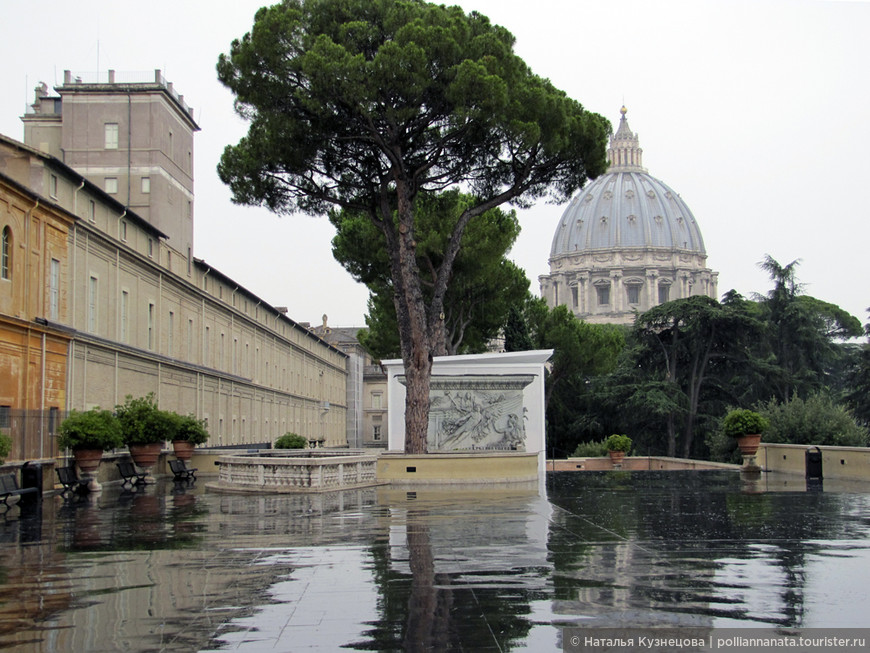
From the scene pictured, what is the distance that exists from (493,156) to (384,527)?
1330 centimetres

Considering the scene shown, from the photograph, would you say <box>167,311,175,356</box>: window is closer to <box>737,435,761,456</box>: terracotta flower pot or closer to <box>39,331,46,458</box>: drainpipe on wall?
<box>39,331,46,458</box>: drainpipe on wall

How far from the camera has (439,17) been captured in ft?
68.5

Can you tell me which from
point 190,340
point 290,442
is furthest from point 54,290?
point 190,340

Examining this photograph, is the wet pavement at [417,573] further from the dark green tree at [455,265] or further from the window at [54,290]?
the dark green tree at [455,265]

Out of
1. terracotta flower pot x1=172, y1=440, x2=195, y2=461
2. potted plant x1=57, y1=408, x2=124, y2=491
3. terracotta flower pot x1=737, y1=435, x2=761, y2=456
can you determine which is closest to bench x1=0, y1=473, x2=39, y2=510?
potted plant x1=57, y1=408, x2=124, y2=491

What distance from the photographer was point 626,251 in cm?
16612

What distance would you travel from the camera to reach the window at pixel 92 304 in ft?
89.6

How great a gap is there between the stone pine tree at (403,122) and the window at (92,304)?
5732mm

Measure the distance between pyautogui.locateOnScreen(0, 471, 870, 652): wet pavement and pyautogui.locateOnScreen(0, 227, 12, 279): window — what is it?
7298mm

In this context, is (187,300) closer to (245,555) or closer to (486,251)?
(486,251)

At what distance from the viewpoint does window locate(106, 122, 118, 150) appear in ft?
130

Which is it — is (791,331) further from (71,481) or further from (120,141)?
(71,481)

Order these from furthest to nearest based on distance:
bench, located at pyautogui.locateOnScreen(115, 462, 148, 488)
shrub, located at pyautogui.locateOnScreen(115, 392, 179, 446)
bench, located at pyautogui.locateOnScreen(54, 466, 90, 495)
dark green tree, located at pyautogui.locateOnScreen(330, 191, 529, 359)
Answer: dark green tree, located at pyautogui.locateOnScreen(330, 191, 529, 359)
shrub, located at pyautogui.locateOnScreen(115, 392, 179, 446)
bench, located at pyautogui.locateOnScreen(115, 462, 148, 488)
bench, located at pyautogui.locateOnScreen(54, 466, 90, 495)

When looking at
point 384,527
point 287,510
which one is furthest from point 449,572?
point 287,510
